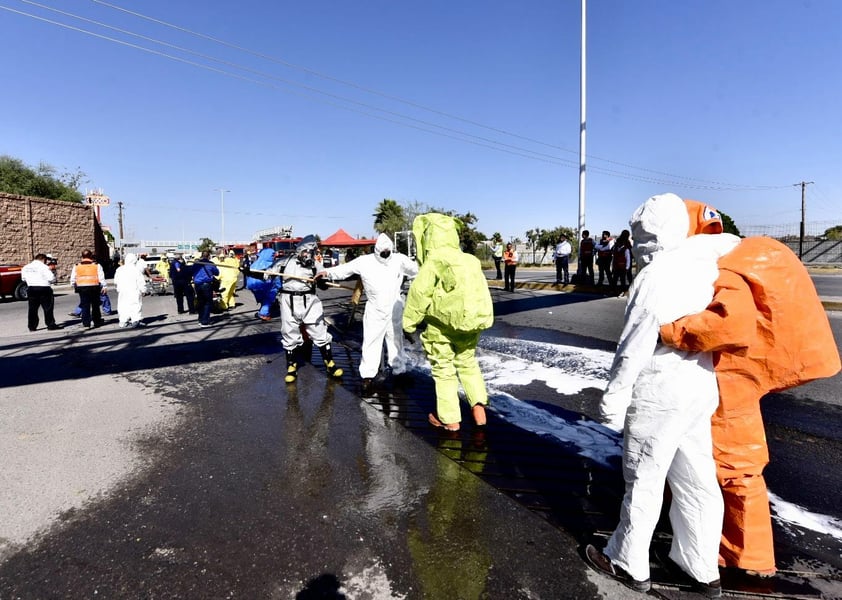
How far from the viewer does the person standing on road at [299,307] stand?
18.0 feet

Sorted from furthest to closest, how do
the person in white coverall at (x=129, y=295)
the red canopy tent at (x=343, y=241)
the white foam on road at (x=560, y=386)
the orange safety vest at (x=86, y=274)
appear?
1. the red canopy tent at (x=343, y=241)
2. the person in white coverall at (x=129, y=295)
3. the orange safety vest at (x=86, y=274)
4. the white foam on road at (x=560, y=386)

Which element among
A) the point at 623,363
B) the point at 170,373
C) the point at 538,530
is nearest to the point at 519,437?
the point at 538,530

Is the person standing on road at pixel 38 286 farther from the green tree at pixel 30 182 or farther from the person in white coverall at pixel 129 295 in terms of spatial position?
the green tree at pixel 30 182

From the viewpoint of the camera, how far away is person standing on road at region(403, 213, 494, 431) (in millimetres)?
3695

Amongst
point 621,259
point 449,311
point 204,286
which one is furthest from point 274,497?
point 621,259

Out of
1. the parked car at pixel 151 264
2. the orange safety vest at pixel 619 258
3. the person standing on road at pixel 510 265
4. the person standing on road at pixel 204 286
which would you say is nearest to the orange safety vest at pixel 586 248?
the orange safety vest at pixel 619 258

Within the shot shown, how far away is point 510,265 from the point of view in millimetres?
14828

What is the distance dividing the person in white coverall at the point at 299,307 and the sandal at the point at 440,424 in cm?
189

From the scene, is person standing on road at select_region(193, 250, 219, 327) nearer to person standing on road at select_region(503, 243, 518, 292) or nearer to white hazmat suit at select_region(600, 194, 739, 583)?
person standing on road at select_region(503, 243, 518, 292)

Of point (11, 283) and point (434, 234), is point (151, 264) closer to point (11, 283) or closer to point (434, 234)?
point (11, 283)

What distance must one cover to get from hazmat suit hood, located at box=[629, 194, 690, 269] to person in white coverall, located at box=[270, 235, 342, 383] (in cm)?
405

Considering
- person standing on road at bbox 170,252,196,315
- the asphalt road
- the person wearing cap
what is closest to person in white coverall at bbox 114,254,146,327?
person standing on road at bbox 170,252,196,315

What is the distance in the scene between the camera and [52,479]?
10.5 feet

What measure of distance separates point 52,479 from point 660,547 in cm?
381
